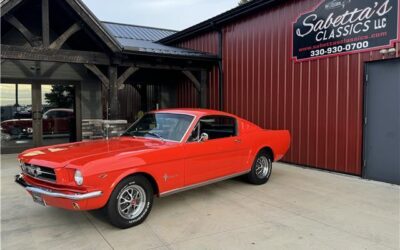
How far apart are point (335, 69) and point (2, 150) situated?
10.1m

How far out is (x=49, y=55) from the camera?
26.1 ft

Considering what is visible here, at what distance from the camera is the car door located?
4.91 meters

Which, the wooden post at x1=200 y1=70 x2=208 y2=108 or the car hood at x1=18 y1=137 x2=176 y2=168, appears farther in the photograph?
the wooden post at x1=200 y1=70 x2=208 y2=108

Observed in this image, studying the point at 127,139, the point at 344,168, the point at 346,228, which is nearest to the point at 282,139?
the point at 344,168

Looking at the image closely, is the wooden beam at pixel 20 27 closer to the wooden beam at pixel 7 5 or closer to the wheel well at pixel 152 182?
the wooden beam at pixel 7 5

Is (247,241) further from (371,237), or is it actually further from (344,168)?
(344,168)

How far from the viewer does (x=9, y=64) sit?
1015cm

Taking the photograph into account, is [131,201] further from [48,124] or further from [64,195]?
[48,124]

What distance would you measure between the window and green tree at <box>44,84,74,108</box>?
7356 mm

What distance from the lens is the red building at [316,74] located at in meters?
6.57

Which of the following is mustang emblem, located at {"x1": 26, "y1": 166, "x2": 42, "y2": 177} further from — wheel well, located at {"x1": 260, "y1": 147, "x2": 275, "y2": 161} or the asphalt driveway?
wheel well, located at {"x1": 260, "y1": 147, "x2": 275, "y2": 161}

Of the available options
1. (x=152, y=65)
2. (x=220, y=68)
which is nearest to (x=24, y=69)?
(x=152, y=65)

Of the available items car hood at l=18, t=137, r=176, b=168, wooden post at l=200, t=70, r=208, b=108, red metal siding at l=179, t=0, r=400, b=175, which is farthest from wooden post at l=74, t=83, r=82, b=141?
car hood at l=18, t=137, r=176, b=168

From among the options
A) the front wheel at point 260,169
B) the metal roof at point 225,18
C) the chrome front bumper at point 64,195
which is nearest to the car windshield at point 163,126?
the chrome front bumper at point 64,195
